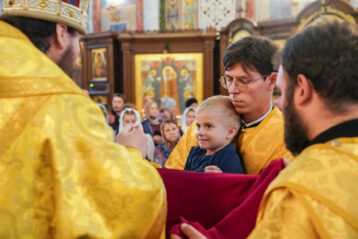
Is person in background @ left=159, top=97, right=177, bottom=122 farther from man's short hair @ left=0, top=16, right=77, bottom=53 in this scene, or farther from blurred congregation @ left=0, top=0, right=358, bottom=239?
man's short hair @ left=0, top=16, right=77, bottom=53

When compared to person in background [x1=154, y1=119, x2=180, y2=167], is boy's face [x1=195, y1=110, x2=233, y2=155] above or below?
above

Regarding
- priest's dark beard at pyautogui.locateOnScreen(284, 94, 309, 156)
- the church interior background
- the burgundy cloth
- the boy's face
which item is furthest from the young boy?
the church interior background

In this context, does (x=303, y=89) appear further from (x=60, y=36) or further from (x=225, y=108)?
(x=60, y=36)

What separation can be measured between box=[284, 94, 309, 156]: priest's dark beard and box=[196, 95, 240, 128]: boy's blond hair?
2.64 ft

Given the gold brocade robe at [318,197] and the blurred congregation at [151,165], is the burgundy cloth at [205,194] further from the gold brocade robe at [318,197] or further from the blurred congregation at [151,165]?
the gold brocade robe at [318,197]

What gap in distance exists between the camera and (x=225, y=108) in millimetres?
2076

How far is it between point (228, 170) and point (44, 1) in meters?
1.27

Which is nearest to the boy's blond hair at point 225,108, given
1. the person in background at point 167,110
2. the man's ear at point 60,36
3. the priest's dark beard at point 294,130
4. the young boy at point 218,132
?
the young boy at point 218,132

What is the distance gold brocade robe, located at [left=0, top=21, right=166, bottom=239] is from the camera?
45.9 inches

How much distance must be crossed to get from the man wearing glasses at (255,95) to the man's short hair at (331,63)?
88cm

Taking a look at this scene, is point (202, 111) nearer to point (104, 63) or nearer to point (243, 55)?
point (243, 55)

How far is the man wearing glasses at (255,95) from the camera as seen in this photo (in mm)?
2020

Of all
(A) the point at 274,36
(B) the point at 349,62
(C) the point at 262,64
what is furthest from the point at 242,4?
(B) the point at 349,62

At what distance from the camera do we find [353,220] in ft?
3.18
